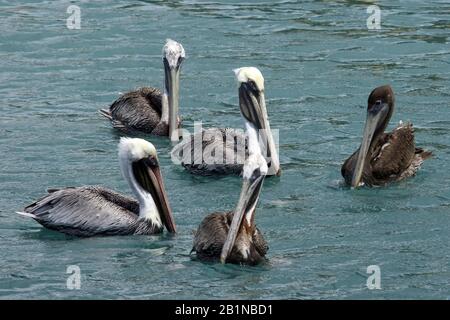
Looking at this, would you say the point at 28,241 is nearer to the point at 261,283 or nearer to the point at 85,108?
the point at 261,283

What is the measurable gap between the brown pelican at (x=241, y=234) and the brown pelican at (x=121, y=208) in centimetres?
78

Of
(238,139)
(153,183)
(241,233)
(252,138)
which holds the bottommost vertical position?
(241,233)

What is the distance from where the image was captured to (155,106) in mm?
13562

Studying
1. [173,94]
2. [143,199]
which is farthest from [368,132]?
[173,94]

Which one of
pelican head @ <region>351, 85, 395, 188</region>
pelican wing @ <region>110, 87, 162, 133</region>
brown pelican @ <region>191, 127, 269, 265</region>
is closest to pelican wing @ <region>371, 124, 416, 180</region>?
pelican head @ <region>351, 85, 395, 188</region>

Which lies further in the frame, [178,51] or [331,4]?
[331,4]

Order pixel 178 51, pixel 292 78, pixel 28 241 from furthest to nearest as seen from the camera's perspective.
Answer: pixel 292 78 → pixel 178 51 → pixel 28 241

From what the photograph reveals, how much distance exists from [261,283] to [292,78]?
5.58 m

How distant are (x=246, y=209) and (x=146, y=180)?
3.88ft

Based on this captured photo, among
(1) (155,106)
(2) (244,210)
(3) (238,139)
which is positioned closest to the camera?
(2) (244,210)

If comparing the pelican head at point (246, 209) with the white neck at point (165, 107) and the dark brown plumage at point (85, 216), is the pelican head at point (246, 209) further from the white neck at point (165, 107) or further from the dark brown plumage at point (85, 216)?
the white neck at point (165, 107)

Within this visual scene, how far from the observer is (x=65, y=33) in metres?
16.5

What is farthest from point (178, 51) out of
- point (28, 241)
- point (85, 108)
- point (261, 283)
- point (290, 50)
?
point (261, 283)

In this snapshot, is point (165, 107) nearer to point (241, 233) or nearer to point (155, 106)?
point (155, 106)
